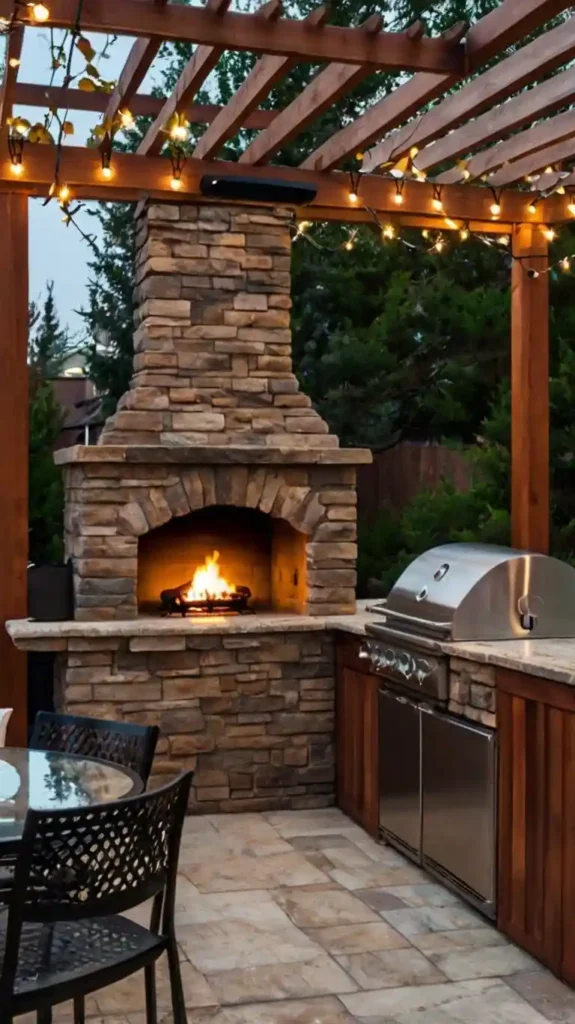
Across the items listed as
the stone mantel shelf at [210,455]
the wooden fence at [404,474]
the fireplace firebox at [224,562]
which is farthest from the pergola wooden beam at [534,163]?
the wooden fence at [404,474]

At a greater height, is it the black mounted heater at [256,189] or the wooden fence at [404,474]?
the black mounted heater at [256,189]

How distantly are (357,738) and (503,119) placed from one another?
2840mm

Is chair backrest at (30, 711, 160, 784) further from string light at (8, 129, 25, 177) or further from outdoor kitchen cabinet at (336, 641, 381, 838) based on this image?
string light at (8, 129, 25, 177)

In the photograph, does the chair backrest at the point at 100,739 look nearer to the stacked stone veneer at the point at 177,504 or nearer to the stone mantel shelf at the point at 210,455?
the stacked stone veneer at the point at 177,504

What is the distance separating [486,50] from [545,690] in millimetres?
2149

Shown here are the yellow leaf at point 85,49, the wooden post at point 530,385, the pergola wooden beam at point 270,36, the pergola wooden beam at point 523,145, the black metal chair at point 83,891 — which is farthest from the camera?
the wooden post at point 530,385

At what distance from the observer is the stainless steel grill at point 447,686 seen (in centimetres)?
410

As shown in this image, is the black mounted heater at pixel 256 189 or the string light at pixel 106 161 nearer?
the string light at pixel 106 161

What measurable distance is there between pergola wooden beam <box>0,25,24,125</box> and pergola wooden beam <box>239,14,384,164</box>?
116 centimetres

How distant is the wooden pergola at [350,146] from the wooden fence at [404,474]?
2510 millimetres

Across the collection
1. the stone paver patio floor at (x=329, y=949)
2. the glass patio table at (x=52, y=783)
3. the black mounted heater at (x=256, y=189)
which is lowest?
the stone paver patio floor at (x=329, y=949)

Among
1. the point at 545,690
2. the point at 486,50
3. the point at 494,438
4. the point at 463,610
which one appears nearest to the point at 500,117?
the point at 486,50

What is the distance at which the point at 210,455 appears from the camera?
5539mm

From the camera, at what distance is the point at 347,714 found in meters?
5.53
